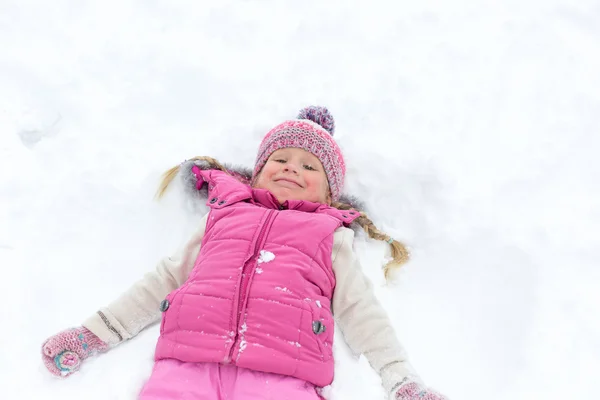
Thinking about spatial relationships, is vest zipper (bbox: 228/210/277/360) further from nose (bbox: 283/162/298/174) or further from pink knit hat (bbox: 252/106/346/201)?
pink knit hat (bbox: 252/106/346/201)

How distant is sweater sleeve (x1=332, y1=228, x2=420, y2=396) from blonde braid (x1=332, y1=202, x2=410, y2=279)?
31cm

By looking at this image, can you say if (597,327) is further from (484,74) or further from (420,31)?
(420,31)

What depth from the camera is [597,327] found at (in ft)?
6.41

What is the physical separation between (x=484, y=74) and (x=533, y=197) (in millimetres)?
1005

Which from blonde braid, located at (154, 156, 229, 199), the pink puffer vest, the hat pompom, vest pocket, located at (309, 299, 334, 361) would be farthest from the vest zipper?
the hat pompom

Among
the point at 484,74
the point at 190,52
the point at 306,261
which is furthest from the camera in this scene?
the point at 190,52

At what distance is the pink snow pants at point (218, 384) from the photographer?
153 cm

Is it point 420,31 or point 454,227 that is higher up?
point 420,31

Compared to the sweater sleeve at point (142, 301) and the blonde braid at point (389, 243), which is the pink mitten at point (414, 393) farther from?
the sweater sleeve at point (142, 301)

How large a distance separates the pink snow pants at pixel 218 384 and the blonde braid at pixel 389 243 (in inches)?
31.1

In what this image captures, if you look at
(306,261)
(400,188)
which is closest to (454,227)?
(400,188)

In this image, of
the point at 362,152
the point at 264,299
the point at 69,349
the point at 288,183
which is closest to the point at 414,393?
the point at 264,299

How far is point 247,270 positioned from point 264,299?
0.48ft

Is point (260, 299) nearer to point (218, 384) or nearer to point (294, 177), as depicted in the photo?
point (218, 384)
